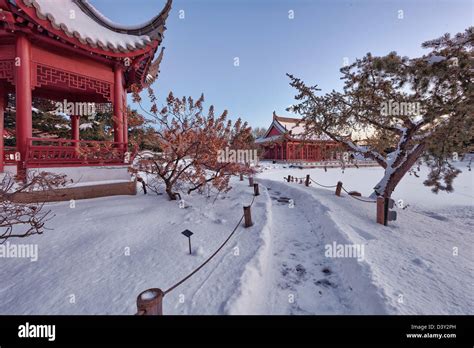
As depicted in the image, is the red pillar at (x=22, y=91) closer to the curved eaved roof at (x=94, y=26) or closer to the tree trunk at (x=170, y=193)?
the curved eaved roof at (x=94, y=26)

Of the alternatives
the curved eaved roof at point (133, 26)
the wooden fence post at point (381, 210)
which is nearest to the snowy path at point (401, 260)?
the wooden fence post at point (381, 210)

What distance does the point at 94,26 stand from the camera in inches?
278

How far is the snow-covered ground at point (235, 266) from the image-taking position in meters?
2.61

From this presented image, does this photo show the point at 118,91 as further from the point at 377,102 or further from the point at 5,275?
the point at 377,102

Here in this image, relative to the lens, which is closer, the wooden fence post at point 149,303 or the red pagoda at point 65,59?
the wooden fence post at point 149,303

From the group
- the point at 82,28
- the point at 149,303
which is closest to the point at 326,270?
the point at 149,303

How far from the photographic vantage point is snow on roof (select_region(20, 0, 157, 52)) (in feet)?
17.9

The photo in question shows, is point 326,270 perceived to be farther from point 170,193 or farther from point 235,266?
point 170,193

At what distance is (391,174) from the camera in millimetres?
8578

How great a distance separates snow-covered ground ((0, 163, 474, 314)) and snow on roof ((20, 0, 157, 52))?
4.91 m

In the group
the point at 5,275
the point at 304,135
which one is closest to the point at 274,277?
the point at 5,275

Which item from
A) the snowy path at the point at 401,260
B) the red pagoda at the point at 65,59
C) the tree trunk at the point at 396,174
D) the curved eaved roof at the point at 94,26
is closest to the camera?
the snowy path at the point at 401,260

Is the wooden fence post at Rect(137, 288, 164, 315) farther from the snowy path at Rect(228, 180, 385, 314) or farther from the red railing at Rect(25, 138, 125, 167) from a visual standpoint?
the red railing at Rect(25, 138, 125, 167)
